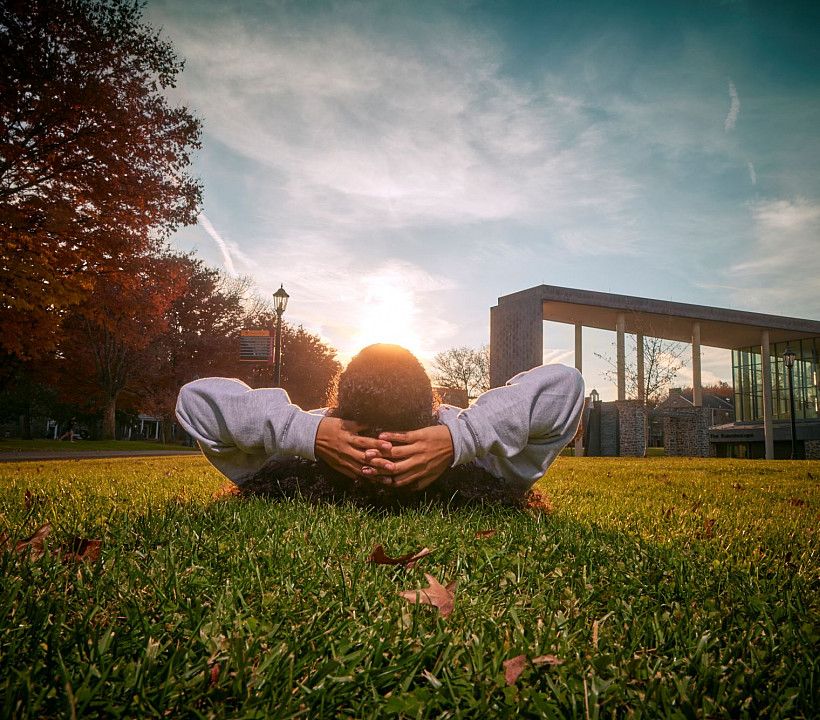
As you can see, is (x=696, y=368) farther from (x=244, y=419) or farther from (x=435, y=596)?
(x=435, y=596)

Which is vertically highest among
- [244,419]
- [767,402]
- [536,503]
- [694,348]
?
[694,348]

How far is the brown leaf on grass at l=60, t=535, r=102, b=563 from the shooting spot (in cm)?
197

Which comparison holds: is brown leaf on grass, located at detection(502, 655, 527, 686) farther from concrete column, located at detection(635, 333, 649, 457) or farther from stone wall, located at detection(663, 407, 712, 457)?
stone wall, located at detection(663, 407, 712, 457)

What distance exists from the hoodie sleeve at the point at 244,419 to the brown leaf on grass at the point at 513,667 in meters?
1.72

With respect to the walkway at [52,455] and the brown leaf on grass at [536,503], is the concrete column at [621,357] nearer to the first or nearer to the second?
the walkway at [52,455]

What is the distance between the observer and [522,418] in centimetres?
275

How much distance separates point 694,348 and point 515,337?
1048 cm

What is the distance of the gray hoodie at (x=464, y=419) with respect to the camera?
276 cm

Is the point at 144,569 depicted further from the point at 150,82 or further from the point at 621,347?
the point at 621,347

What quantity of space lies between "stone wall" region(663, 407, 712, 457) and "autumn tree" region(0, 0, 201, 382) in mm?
27567

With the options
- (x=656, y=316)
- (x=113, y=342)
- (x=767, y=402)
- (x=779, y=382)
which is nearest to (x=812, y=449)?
(x=767, y=402)

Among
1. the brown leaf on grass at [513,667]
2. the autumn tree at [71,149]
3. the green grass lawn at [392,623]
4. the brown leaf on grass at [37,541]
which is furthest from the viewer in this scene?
the autumn tree at [71,149]

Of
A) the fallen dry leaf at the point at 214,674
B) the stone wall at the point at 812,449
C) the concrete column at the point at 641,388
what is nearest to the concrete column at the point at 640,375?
the concrete column at the point at 641,388

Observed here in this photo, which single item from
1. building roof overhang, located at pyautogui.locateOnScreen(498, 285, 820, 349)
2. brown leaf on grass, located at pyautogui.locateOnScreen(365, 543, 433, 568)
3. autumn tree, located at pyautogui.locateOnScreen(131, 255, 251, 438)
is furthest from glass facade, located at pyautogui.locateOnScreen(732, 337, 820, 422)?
brown leaf on grass, located at pyautogui.locateOnScreen(365, 543, 433, 568)
